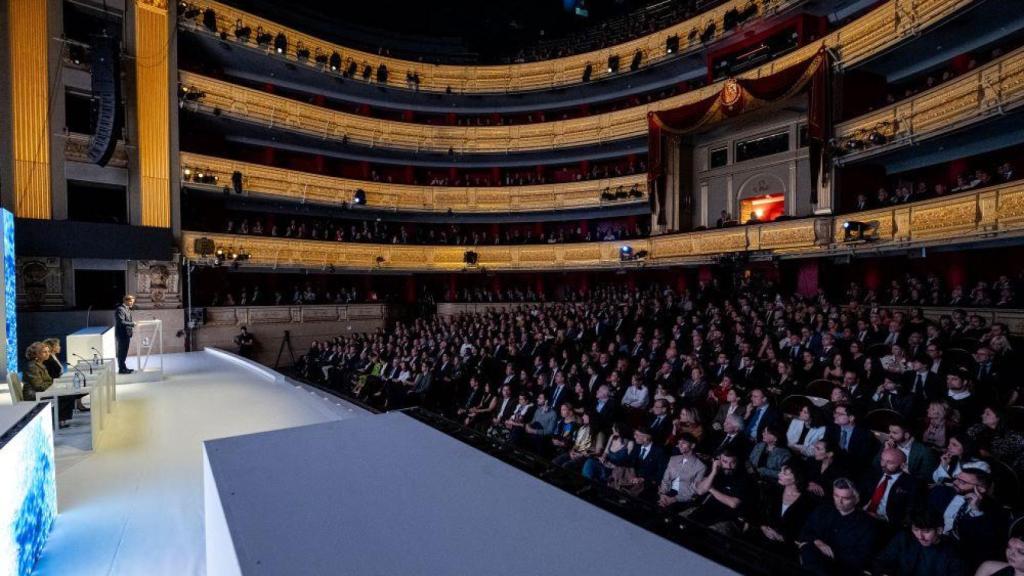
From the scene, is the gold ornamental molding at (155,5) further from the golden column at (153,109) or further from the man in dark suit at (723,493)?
the man in dark suit at (723,493)

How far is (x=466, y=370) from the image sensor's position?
829 cm

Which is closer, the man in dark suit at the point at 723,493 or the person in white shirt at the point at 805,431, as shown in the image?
the man in dark suit at the point at 723,493

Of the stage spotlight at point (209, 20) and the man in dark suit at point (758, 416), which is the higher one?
the stage spotlight at point (209, 20)

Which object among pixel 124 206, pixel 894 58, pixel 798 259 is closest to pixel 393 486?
pixel 798 259

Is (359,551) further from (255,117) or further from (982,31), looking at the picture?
(255,117)

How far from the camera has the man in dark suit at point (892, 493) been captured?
3150mm

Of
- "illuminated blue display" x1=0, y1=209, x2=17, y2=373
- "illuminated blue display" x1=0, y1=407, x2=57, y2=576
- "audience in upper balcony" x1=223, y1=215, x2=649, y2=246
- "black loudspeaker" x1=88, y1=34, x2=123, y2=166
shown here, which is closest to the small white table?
"illuminated blue display" x1=0, y1=407, x2=57, y2=576

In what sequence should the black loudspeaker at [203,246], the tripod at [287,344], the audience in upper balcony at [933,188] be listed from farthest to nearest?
the tripod at [287,344] < the black loudspeaker at [203,246] < the audience in upper balcony at [933,188]

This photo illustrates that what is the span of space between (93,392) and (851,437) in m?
6.43

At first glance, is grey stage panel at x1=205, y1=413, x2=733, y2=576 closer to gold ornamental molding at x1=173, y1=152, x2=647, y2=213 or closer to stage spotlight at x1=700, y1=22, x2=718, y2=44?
gold ornamental molding at x1=173, y1=152, x2=647, y2=213

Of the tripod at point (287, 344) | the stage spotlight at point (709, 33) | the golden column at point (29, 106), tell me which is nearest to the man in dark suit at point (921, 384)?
the stage spotlight at point (709, 33)

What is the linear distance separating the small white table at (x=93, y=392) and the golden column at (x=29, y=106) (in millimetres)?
7429

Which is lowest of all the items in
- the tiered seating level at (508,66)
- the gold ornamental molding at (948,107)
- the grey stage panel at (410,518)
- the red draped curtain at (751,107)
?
the grey stage panel at (410,518)

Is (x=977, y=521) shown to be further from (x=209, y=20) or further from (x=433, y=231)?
(x=433, y=231)
